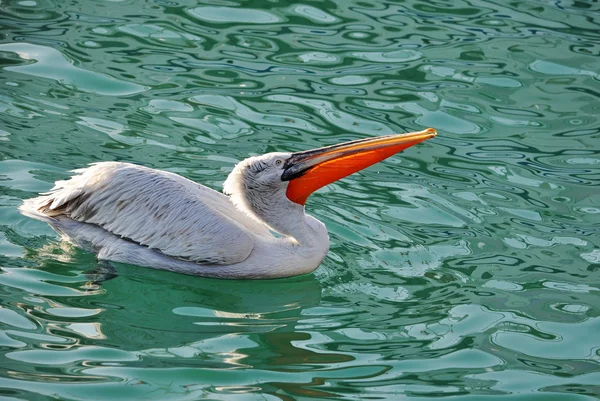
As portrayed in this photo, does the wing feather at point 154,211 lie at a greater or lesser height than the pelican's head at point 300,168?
lesser

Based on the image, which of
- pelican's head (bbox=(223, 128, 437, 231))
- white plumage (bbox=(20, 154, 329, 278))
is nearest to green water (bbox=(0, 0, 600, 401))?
white plumage (bbox=(20, 154, 329, 278))

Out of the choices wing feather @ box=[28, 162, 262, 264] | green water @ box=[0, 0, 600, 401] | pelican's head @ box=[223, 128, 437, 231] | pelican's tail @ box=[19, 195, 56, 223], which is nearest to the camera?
green water @ box=[0, 0, 600, 401]

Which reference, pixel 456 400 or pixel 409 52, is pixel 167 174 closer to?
pixel 456 400

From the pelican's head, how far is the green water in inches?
17.7

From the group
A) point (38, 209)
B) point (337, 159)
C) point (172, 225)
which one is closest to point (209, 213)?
point (172, 225)

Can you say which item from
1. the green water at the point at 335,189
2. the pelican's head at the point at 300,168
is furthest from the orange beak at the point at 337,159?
the green water at the point at 335,189

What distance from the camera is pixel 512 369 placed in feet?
14.2

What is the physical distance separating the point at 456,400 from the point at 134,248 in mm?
1930

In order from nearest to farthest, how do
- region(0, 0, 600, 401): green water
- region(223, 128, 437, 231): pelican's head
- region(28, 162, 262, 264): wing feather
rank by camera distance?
region(0, 0, 600, 401): green water < region(28, 162, 262, 264): wing feather < region(223, 128, 437, 231): pelican's head

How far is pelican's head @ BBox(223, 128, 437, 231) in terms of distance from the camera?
5.14 m

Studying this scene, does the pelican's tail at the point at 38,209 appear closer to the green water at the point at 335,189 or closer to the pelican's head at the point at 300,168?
the green water at the point at 335,189

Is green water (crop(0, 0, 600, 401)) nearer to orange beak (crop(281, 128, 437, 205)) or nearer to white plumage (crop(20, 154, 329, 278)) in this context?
white plumage (crop(20, 154, 329, 278))

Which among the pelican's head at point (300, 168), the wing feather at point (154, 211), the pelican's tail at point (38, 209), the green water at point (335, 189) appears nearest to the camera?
the green water at point (335, 189)

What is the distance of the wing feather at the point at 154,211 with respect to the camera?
16.5 ft
